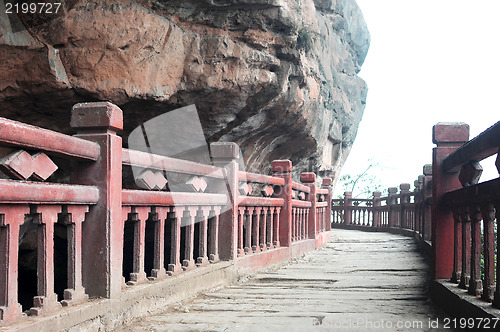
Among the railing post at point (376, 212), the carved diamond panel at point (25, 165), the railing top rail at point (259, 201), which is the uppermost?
the carved diamond panel at point (25, 165)

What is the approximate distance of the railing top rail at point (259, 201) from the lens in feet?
17.4

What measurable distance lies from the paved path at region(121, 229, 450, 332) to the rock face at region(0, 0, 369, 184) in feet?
9.96

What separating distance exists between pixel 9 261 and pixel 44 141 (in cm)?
59

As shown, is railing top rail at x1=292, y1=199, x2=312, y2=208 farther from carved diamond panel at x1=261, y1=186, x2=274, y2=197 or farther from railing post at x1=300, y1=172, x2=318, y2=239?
carved diamond panel at x1=261, y1=186, x2=274, y2=197

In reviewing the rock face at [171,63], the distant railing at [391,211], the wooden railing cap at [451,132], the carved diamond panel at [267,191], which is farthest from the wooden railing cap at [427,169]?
the wooden railing cap at [451,132]

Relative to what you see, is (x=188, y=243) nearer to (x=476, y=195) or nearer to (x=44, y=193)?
(x=44, y=193)

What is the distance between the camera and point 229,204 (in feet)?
16.3

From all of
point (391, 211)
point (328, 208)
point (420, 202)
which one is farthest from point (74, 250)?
point (391, 211)

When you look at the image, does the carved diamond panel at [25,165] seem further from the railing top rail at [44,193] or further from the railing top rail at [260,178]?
the railing top rail at [260,178]

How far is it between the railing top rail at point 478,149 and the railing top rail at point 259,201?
87.9 inches

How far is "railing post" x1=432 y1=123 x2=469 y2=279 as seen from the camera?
3.79 meters

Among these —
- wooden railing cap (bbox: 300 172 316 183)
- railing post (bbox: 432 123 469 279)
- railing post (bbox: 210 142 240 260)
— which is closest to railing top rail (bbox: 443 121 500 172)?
railing post (bbox: 432 123 469 279)

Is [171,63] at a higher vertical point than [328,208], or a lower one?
higher

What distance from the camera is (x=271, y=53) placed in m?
8.20
